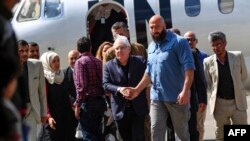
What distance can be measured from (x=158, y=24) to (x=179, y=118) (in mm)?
1085

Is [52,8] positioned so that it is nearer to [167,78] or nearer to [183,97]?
[167,78]

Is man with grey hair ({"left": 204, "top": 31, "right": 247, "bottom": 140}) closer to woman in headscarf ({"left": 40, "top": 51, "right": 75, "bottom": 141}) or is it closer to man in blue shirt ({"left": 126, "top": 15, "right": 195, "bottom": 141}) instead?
man in blue shirt ({"left": 126, "top": 15, "right": 195, "bottom": 141})

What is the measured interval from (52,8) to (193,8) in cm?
314

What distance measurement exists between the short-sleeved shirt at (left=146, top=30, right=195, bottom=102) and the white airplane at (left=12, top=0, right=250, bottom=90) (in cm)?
674

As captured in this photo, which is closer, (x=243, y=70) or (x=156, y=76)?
(x=156, y=76)

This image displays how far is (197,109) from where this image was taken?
26.4 ft

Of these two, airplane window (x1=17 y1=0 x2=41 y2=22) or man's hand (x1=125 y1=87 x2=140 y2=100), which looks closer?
man's hand (x1=125 y1=87 x2=140 y2=100)

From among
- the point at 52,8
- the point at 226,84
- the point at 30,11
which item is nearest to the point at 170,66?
the point at 226,84

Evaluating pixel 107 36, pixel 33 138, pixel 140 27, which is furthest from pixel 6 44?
pixel 107 36

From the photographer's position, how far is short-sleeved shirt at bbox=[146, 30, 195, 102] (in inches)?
287

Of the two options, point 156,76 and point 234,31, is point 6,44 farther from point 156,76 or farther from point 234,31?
point 234,31

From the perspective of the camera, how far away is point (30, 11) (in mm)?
15016

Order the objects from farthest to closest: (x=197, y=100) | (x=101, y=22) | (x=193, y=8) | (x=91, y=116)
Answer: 1. (x=101, y=22)
2. (x=193, y=8)
3. (x=91, y=116)
4. (x=197, y=100)

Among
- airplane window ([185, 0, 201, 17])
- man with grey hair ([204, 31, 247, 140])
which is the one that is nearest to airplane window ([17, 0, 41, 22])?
airplane window ([185, 0, 201, 17])
